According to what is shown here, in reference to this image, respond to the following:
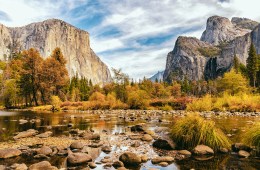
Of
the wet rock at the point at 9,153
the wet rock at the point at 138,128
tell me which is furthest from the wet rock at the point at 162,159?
the wet rock at the point at 138,128

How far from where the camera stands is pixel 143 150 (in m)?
10.8

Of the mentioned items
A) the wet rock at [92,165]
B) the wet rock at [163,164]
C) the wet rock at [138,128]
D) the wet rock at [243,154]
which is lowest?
the wet rock at [163,164]

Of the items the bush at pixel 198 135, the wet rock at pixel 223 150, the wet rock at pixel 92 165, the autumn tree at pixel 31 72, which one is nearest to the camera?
the wet rock at pixel 92 165

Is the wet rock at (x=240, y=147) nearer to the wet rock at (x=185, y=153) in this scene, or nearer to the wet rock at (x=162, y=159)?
the wet rock at (x=185, y=153)

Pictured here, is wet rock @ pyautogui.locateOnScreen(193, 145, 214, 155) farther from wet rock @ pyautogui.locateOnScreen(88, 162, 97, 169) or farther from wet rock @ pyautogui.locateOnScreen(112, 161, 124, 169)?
wet rock @ pyautogui.locateOnScreen(88, 162, 97, 169)

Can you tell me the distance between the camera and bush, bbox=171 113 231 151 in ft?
34.3

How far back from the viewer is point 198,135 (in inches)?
422

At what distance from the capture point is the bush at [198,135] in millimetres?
10469

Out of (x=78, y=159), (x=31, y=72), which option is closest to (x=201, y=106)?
(x=78, y=159)

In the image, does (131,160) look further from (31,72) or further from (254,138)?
(31,72)

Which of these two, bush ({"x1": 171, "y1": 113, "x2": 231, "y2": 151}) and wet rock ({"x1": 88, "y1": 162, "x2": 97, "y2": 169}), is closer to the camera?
wet rock ({"x1": 88, "y1": 162, "x2": 97, "y2": 169})

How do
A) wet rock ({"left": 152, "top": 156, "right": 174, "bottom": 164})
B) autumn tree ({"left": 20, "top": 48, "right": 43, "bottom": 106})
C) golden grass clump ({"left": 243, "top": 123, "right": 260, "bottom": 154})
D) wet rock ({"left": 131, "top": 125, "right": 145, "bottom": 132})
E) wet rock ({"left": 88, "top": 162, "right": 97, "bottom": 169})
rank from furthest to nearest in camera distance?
autumn tree ({"left": 20, "top": 48, "right": 43, "bottom": 106}) < wet rock ({"left": 131, "top": 125, "right": 145, "bottom": 132}) < golden grass clump ({"left": 243, "top": 123, "right": 260, "bottom": 154}) < wet rock ({"left": 152, "top": 156, "right": 174, "bottom": 164}) < wet rock ({"left": 88, "top": 162, "right": 97, "bottom": 169})

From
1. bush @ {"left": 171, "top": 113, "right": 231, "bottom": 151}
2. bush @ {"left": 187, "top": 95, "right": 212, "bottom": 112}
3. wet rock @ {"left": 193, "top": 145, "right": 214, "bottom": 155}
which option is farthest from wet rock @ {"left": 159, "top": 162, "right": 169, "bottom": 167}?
bush @ {"left": 187, "top": 95, "right": 212, "bottom": 112}

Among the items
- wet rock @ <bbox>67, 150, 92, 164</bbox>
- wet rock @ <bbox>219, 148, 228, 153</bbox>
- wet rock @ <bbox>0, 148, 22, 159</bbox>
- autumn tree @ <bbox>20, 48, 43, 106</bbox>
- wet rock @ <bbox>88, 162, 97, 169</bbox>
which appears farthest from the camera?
autumn tree @ <bbox>20, 48, 43, 106</bbox>
